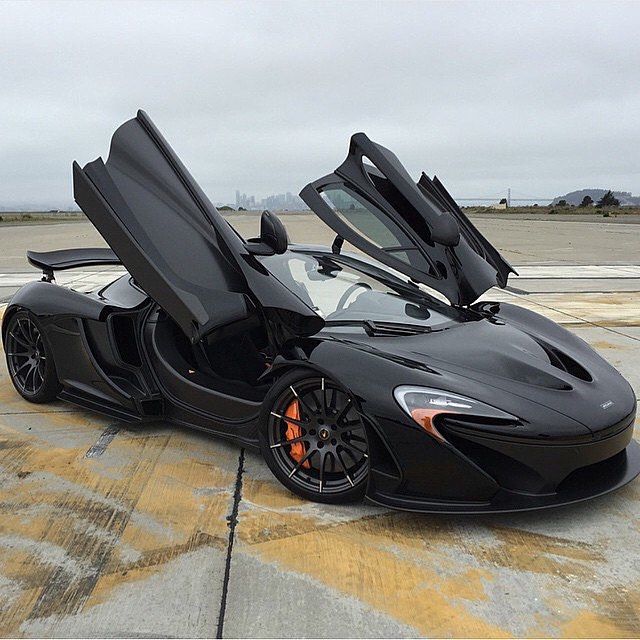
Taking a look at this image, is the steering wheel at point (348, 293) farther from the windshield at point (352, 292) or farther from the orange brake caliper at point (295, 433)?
the orange brake caliper at point (295, 433)

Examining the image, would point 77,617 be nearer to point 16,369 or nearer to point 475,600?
point 475,600

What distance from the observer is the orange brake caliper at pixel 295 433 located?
3.10 meters

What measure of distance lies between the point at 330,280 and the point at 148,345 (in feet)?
3.54

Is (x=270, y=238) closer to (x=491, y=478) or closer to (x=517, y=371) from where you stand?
(x=517, y=371)

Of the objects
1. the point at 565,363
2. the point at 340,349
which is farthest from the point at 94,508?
the point at 565,363

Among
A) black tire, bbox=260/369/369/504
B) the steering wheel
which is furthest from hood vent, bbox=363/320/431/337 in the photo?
black tire, bbox=260/369/369/504

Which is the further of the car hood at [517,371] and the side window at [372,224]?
the side window at [372,224]

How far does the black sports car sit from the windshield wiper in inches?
0.7

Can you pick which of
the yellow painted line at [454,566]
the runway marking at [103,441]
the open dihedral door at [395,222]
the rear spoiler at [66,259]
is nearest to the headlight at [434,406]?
the yellow painted line at [454,566]

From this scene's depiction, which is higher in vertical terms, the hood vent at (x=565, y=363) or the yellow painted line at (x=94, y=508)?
the hood vent at (x=565, y=363)

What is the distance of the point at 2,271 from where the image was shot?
13.1 m

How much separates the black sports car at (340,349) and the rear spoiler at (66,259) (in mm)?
23

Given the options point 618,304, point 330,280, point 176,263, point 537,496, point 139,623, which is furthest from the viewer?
point 618,304

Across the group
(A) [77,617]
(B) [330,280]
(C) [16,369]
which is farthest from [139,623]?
(C) [16,369]
